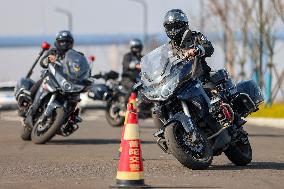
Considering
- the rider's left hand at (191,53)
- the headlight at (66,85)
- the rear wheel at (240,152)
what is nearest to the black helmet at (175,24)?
the rider's left hand at (191,53)

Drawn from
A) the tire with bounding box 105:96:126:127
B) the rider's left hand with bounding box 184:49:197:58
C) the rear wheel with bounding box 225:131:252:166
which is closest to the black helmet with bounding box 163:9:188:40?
the rider's left hand with bounding box 184:49:197:58

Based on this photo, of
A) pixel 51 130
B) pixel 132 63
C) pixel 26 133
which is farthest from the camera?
pixel 132 63

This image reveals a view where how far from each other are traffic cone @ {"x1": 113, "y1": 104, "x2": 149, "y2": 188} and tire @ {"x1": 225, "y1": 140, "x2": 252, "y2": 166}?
248 centimetres

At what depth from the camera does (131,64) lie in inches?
1054

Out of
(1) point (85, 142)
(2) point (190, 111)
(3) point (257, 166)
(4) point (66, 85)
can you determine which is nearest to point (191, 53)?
(2) point (190, 111)

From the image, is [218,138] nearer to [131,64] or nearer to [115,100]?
[131,64]

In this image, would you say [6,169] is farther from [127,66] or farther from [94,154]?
[127,66]

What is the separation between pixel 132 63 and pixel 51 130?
837cm

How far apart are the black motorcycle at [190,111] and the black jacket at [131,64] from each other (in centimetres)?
1251

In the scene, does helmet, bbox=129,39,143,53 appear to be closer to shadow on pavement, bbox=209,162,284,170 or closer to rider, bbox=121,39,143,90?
rider, bbox=121,39,143,90

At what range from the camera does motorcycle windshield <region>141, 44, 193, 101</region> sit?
44.2 feet

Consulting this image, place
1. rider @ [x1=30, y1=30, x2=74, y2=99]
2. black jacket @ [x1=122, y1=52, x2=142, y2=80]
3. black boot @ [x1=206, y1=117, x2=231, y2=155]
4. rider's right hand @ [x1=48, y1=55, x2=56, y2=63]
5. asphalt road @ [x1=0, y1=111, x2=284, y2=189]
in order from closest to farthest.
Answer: asphalt road @ [x1=0, y1=111, x2=284, y2=189]
black boot @ [x1=206, y1=117, x2=231, y2=155]
rider's right hand @ [x1=48, y1=55, x2=56, y2=63]
rider @ [x1=30, y1=30, x2=74, y2=99]
black jacket @ [x1=122, y1=52, x2=142, y2=80]

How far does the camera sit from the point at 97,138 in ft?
70.8

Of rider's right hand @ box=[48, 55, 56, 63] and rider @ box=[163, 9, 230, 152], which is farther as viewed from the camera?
rider's right hand @ box=[48, 55, 56, 63]
